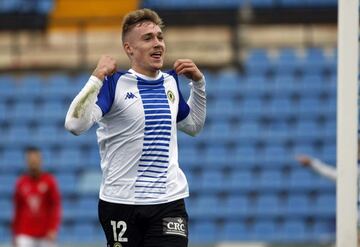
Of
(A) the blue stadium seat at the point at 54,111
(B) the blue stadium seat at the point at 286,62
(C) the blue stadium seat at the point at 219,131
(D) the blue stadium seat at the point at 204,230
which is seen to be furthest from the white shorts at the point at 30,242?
(B) the blue stadium seat at the point at 286,62

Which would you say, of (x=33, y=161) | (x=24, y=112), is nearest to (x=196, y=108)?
(x=33, y=161)

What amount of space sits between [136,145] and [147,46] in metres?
0.61

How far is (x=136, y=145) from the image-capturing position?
6273mm

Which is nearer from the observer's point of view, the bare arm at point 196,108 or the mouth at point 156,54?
the mouth at point 156,54

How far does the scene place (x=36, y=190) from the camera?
41.9 ft

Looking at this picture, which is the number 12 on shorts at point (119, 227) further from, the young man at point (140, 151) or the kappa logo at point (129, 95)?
the kappa logo at point (129, 95)

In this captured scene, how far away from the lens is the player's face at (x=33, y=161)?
12.4 m

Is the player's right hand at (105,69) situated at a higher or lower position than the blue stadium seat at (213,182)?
higher

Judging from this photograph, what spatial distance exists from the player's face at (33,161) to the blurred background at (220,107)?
12.0 feet

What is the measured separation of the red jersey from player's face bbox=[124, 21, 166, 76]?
21.2 ft

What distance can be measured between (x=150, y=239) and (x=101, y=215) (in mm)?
357

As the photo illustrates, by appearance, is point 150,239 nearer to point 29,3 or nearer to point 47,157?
point 47,157

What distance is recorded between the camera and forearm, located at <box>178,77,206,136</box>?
668 cm

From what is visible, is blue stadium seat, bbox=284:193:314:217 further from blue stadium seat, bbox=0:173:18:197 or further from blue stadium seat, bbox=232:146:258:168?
blue stadium seat, bbox=0:173:18:197
